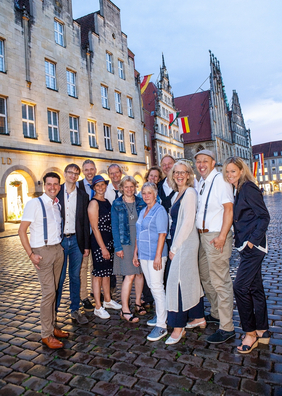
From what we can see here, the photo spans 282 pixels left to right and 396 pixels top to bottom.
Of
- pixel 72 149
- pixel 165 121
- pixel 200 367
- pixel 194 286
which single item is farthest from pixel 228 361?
pixel 165 121

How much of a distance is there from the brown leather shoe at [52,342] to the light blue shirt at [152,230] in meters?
1.43

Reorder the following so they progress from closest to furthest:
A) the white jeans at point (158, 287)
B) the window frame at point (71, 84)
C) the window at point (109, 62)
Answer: the white jeans at point (158, 287) < the window frame at point (71, 84) < the window at point (109, 62)

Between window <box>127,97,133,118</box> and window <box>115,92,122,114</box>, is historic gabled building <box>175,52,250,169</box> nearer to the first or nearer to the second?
window <box>127,97,133,118</box>

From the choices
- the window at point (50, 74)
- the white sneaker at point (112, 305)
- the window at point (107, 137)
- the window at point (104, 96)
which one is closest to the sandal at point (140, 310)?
the white sneaker at point (112, 305)

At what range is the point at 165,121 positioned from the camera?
34875mm

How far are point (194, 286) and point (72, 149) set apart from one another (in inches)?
643

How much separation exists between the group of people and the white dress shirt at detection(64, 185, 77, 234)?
0.01m

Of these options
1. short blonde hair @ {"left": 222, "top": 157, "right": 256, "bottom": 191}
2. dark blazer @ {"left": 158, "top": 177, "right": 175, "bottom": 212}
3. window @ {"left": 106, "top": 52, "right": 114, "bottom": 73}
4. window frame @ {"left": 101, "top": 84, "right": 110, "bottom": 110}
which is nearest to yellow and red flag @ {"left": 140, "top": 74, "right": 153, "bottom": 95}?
window @ {"left": 106, "top": 52, "right": 114, "bottom": 73}

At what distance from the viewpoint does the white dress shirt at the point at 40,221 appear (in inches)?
137

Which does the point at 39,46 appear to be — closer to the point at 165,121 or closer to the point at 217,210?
the point at 217,210

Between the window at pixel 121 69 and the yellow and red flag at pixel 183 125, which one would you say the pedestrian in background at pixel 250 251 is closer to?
the window at pixel 121 69

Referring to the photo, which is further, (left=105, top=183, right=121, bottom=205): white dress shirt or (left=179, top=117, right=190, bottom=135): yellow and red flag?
(left=179, top=117, right=190, bottom=135): yellow and red flag

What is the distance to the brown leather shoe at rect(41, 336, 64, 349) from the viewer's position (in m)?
3.44

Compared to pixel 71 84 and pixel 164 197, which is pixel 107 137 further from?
pixel 164 197
